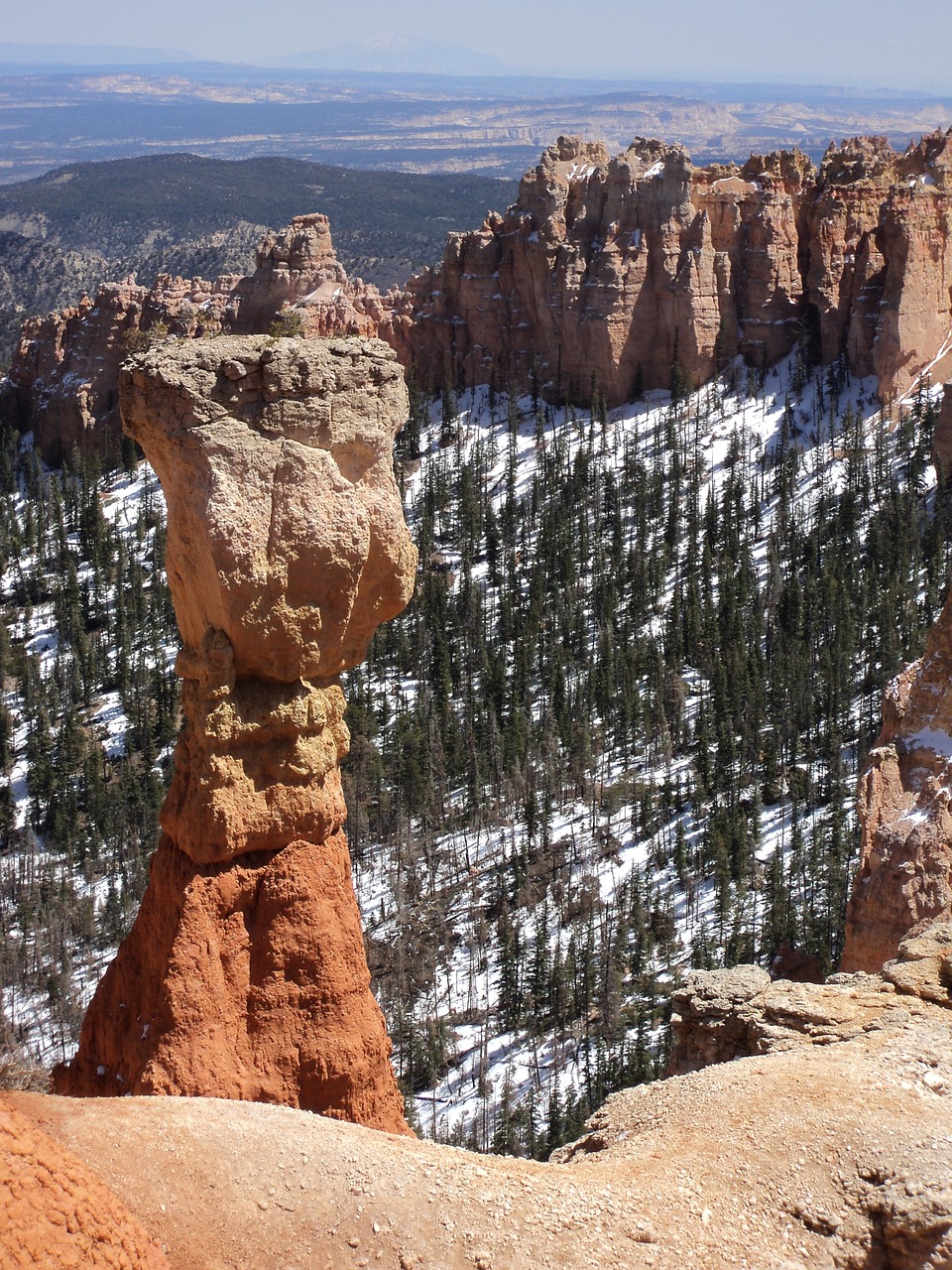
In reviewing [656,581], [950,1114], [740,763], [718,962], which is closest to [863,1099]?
[950,1114]

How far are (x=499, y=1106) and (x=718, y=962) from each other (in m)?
10.1

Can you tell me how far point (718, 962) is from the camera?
52.3 m

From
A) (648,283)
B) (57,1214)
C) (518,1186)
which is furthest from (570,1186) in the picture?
(648,283)

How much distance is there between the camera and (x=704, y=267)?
9712cm

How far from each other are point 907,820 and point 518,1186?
14.6 meters

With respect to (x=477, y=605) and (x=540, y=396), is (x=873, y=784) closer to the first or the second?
(x=477, y=605)

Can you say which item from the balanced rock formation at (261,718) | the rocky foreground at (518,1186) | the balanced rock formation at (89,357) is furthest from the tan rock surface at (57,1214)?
the balanced rock formation at (89,357)

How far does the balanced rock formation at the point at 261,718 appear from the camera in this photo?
15297 millimetres

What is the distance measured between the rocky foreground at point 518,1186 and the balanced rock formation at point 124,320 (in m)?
82.8

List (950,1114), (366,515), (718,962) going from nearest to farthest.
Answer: (950,1114) < (366,515) < (718,962)

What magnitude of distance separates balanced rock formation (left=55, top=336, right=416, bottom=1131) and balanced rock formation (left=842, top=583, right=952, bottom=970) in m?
9.34

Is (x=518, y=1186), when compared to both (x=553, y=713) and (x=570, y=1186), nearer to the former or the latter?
(x=570, y=1186)

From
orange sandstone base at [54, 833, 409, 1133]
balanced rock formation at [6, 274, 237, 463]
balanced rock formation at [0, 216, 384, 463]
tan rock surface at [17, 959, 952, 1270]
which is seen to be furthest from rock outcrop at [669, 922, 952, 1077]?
balanced rock formation at [6, 274, 237, 463]

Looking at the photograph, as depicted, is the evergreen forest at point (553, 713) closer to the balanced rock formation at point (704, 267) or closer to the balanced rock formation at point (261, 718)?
the balanced rock formation at point (704, 267)
